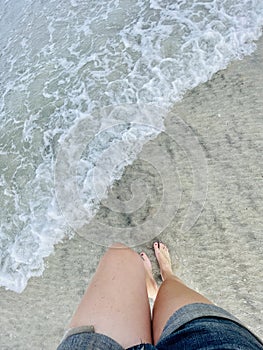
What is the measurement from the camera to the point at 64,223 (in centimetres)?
302

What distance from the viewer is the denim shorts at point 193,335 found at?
1.29 metres

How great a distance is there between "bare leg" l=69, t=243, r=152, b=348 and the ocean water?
104 centimetres

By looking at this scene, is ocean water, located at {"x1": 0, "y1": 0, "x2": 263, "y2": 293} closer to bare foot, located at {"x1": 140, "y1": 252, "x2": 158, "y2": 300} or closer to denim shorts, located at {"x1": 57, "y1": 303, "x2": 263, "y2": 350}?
bare foot, located at {"x1": 140, "y1": 252, "x2": 158, "y2": 300}

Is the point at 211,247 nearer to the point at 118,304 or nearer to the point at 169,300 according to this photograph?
the point at 169,300

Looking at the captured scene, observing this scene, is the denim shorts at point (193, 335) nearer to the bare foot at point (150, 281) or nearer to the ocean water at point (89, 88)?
the bare foot at point (150, 281)

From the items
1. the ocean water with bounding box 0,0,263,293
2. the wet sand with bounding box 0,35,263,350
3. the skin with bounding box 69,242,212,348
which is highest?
the skin with bounding box 69,242,212,348

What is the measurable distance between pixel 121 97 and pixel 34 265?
5.59 feet

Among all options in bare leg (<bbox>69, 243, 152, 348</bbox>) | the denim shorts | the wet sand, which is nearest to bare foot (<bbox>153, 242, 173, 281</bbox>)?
the wet sand

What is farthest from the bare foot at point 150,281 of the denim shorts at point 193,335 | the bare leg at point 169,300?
the denim shorts at point 193,335

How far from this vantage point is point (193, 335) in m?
1.36

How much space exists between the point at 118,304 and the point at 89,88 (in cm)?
245

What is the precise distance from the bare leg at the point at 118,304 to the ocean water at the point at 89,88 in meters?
1.04

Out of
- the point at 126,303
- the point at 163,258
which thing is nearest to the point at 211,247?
the point at 163,258

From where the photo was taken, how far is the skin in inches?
63.7
